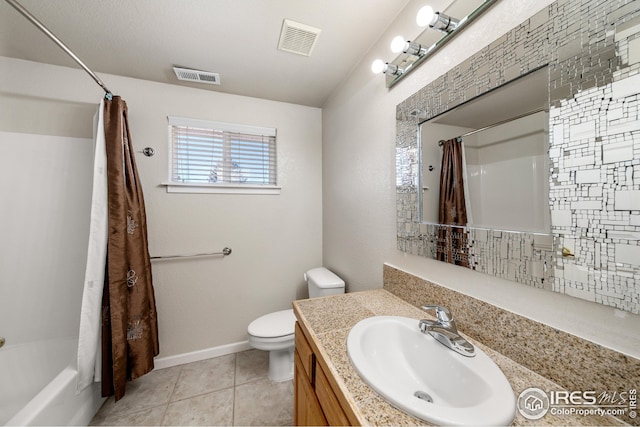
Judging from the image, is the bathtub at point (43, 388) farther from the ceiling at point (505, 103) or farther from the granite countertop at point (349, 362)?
the ceiling at point (505, 103)

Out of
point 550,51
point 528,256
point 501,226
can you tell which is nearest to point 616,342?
point 528,256

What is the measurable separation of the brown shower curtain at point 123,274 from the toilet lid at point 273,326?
72cm

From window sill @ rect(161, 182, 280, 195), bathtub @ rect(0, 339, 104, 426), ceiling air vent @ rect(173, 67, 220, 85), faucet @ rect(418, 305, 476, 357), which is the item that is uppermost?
ceiling air vent @ rect(173, 67, 220, 85)

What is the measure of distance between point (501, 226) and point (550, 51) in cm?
50

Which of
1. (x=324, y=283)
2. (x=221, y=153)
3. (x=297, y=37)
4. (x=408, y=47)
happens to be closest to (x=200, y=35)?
(x=297, y=37)

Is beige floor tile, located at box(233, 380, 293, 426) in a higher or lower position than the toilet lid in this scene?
lower

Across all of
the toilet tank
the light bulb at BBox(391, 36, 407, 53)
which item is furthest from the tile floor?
the light bulb at BBox(391, 36, 407, 53)

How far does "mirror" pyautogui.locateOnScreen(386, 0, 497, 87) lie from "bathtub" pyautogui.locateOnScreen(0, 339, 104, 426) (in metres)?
2.29

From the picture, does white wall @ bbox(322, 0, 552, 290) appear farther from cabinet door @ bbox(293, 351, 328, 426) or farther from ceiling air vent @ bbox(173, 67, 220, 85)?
ceiling air vent @ bbox(173, 67, 220, 85)

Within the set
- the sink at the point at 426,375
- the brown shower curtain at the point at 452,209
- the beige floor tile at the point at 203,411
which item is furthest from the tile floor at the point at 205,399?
the brown shower curtain at the point at 452,209

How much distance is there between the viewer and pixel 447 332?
0.75m

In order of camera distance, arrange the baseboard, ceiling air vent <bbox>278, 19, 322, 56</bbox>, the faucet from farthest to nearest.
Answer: the baseboard < ceiling air vent <bbox>278, 19, 322, 56</bbox> < the faucet

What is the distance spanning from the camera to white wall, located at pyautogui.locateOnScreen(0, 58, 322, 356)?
1559mm

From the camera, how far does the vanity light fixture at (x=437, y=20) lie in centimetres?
83
